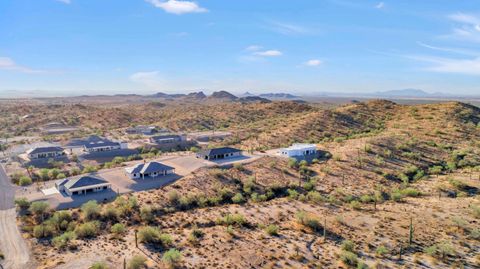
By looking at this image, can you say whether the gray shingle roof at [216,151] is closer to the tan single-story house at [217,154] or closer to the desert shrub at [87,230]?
the tan single-story house at [217,154]

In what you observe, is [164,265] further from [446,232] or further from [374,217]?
[446,232]

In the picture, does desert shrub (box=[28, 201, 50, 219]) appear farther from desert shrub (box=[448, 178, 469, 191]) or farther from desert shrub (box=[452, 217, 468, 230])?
desert shrub (box=[448, 178, 469, 191])

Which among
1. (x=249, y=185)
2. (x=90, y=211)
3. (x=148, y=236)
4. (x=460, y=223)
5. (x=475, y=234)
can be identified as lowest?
(x=475, y=234)

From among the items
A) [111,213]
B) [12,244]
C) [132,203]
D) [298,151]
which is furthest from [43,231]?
[298,151]

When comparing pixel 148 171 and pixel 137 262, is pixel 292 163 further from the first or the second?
pixel 137 262

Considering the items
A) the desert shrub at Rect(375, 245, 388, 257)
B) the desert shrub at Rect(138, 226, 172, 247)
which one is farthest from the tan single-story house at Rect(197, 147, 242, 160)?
Result: the desert shrub at Rect(375, 245, 388, 257)

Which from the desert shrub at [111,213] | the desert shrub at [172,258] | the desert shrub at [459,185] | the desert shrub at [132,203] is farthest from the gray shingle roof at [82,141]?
the desert shrub at [459,185]
